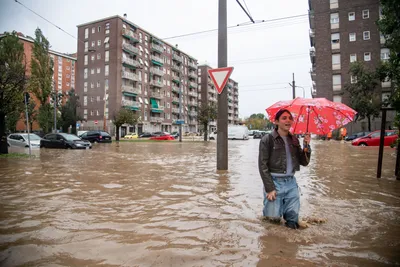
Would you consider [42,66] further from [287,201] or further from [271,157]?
[287,201]

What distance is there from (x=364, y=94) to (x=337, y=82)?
7.78 meters

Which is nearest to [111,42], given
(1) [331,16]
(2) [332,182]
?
(1) [331,16]

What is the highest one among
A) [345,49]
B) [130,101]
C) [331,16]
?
[331,16]

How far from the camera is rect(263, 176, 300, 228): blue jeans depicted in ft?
12.1

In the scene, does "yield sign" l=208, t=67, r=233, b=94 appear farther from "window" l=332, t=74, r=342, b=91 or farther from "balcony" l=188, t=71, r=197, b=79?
"balcony" l=188, t=71, r=197, b=79

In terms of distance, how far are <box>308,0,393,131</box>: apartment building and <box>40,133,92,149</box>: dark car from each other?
3473cm

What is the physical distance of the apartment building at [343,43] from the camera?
132ft

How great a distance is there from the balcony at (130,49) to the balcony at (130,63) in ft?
5.80

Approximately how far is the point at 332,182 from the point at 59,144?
19.4 metres

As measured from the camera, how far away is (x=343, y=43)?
42.0 meters

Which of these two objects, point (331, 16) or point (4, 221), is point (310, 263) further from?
point (331, 16)

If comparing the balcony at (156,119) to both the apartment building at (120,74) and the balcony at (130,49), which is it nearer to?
the apartment building at (120,74)

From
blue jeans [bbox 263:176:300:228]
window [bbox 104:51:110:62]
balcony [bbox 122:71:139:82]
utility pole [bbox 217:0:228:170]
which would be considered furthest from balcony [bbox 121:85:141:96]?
blue jeans [bbox 263:176:300:228]

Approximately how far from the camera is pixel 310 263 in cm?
276
